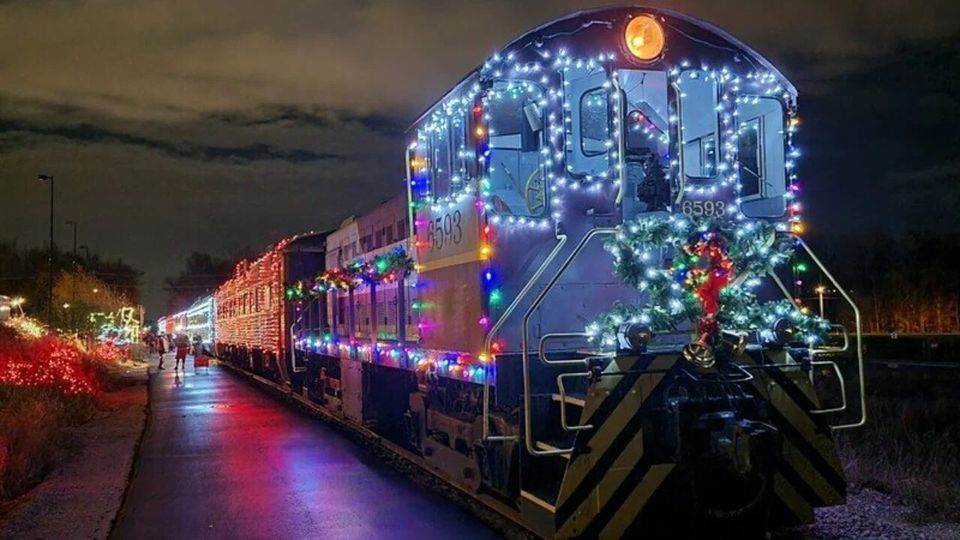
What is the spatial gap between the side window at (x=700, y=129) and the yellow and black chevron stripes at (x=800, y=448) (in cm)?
203

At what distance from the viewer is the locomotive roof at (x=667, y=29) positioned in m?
7.34

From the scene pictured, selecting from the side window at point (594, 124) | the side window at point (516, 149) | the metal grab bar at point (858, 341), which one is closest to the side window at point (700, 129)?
the side window at point (594, 124)

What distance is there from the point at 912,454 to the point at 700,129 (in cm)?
634

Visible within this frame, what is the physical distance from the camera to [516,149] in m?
7.77

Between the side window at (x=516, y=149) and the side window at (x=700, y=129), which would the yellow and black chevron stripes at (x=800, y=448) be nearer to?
the side window at (x=700, y=129)

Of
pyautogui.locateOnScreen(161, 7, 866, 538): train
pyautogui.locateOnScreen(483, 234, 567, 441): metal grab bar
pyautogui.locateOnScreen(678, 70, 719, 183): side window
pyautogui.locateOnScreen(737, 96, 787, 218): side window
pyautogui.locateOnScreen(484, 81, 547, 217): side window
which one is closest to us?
pyautogui.locateOnScreen(161, 7, 866, 538): train

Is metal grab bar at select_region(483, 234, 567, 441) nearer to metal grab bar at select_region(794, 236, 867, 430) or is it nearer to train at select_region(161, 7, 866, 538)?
train at select_region(161, 7, 866, 538)

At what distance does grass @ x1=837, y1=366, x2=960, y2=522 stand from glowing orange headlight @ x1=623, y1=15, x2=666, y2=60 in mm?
4786

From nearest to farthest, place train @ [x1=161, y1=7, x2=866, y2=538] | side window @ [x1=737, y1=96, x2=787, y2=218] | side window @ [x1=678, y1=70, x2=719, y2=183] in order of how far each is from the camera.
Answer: train @ [x1=161, y1=7, x2=866, y2=538]
side window @ [x1=678, y1=70, x2=719, y2=183]
side window @ [x1=737, y1=96, x2=787, y2=218]

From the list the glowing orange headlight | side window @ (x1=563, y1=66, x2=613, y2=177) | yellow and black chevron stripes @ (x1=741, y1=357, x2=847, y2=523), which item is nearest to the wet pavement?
yellow and black chevron stripes @ (x1=741, y1=357, x2=847, y2=523)

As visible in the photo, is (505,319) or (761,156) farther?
(761,156)

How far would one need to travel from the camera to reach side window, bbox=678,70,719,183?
7.89 m

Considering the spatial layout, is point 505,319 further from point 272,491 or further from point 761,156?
point 272,491

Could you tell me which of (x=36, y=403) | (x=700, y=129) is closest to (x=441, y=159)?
(x=700, y=129)
